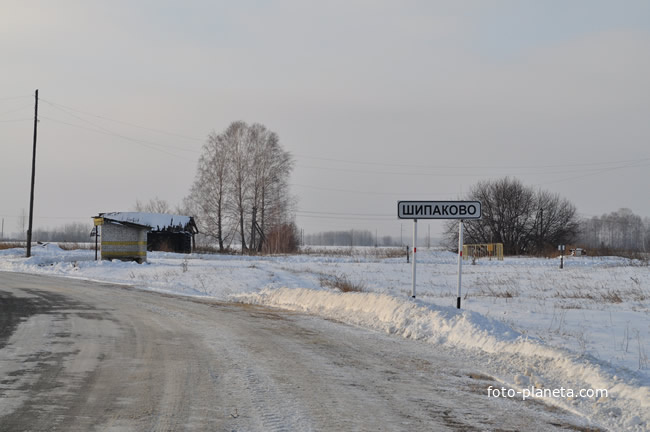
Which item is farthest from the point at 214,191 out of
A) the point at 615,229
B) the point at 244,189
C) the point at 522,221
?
the point at 615,229

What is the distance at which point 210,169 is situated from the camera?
192 feet

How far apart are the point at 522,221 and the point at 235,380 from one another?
231 ft

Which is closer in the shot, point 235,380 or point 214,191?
point 235,380

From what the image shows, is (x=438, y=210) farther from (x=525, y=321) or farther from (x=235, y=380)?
(x=235, y=380)

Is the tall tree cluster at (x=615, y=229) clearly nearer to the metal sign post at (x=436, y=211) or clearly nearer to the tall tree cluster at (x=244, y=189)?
the tall tree cluster at (x=244, y=189)

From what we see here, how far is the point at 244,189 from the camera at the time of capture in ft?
190

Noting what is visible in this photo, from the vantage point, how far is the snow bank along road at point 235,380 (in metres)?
5.08

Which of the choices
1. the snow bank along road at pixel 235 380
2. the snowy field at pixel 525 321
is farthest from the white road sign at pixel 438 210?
the snow bank along road at pixel 235 380

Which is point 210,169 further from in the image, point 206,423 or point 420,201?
point 206,423

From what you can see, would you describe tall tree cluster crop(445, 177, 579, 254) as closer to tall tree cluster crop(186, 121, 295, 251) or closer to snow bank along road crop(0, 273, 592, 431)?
tall tree cluster crop(186, 121, 295, 251)

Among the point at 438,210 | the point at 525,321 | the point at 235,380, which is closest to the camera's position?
the point at 235,380

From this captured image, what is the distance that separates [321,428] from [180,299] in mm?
12435

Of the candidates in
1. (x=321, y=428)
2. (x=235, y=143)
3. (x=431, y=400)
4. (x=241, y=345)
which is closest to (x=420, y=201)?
(x=241, y=345)

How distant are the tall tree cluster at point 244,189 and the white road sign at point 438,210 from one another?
43.2 metres
